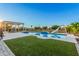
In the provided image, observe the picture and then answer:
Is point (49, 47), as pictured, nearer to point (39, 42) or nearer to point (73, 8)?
point (39, 42)

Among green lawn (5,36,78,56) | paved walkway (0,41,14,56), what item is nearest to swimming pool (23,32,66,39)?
green lawn (5,36,78,56)

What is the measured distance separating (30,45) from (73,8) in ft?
3.06

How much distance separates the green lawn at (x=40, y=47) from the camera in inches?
143

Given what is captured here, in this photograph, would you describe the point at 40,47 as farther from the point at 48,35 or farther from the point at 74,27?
the point at 74,27

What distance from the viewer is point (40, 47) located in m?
3.66

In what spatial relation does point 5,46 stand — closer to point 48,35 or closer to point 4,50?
point 4,50

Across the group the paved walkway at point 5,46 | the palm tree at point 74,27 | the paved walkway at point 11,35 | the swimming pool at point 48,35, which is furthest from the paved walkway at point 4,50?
the palm tree at point 74,27

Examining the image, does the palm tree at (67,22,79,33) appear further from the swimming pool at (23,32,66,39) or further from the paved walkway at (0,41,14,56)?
the paved walkway at (0,41,14,56)

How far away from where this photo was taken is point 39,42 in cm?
369

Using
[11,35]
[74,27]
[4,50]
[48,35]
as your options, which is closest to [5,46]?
[4,50]

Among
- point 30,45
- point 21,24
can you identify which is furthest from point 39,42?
point 21,24

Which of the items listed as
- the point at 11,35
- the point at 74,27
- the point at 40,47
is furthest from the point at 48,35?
the point at 11,35

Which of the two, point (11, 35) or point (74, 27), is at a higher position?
point (74, 27)

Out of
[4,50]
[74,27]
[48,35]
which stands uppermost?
[74,27]
